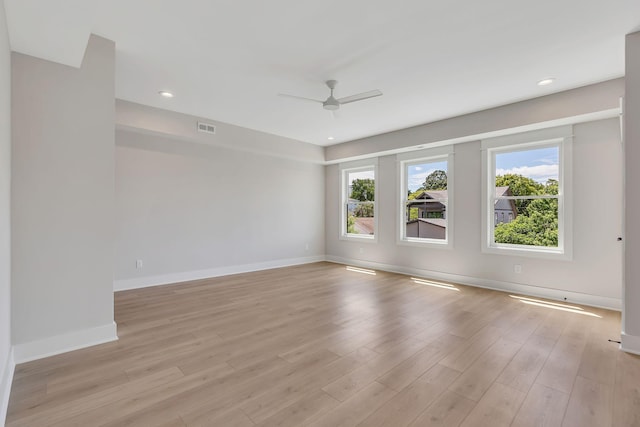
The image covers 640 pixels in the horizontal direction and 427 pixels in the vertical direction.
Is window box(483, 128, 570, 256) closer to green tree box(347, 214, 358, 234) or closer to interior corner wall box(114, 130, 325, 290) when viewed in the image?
green tree box(347, 214, 358, 234)

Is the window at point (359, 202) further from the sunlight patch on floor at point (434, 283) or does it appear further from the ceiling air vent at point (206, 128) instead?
the ceiling air vent at point (206, 128)

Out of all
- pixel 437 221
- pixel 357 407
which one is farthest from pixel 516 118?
pixel 357 407

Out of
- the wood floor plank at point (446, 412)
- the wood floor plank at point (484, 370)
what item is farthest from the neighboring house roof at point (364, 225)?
the wood floor plank at point (446, 412)

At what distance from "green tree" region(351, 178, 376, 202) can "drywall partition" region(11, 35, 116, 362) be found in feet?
16.8

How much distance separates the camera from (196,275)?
17.6 feet

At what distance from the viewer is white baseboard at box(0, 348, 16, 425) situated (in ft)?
5.67

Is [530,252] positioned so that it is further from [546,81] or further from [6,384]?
[6,384]

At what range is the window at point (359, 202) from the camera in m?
6.80

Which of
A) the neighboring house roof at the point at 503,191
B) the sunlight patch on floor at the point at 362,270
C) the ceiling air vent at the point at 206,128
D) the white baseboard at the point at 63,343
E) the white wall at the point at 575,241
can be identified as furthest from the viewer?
the sunlight patch on floor at the point at 362,270

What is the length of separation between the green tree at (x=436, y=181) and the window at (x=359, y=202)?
3.87 ft

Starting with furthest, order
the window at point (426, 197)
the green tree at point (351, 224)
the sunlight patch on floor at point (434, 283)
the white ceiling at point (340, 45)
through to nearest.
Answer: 1. the green tree at point (351, 224)
2. the window at point (426, 197)
3. the sunlight patch on floor at point (434, 283)
4. the white ceiling at point (340, 45)

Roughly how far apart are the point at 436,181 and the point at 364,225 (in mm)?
2006

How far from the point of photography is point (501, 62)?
3133 millimetres

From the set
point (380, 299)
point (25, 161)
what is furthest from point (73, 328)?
point (380, 299)
